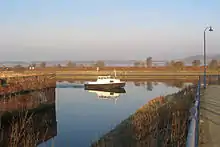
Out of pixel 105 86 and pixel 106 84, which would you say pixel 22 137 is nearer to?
pixel 105 86

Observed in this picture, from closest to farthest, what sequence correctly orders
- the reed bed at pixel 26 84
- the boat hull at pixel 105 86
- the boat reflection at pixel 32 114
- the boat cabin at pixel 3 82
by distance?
1. the boat reflection at pixel 32 114
2. the boat cabin at pixel 3 82
3. the reed bed at pixel 26 84
4. the boat hull at pixel 105 86

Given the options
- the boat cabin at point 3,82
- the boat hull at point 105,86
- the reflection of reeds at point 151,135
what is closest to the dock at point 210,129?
the reflection of reeds at point 151,135

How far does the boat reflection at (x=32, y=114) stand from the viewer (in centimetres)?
2070

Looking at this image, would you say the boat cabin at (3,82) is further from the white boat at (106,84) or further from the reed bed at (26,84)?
the white boat at (106,84)

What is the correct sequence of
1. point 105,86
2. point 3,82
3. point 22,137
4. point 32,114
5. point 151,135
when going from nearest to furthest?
point 151,135 → point 22,137 → point 32,114 → point 3,82 → point 105,86

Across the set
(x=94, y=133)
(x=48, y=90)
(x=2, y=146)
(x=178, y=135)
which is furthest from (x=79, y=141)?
(x=48, y=90)

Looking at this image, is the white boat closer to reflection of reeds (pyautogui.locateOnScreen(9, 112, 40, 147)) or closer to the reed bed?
the reed bed

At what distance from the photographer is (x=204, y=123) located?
1327cm

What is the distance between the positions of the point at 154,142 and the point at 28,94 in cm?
2224

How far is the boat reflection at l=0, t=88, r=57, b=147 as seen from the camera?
2070cm

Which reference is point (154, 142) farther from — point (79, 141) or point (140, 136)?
point (79, 141)

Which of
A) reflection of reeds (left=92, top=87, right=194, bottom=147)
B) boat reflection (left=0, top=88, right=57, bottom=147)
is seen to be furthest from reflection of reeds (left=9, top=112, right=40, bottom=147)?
reflection of reeds (left=92, top=87, right=194, bottom=147)

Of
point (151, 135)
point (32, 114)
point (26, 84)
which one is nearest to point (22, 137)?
point (151, 135)

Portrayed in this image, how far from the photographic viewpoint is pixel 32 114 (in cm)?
2439
